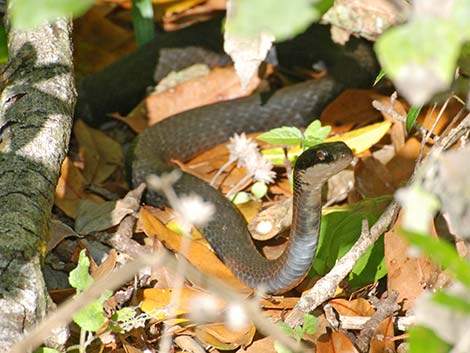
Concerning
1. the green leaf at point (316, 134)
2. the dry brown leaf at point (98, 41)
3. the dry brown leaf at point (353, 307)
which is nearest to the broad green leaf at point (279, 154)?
the green leaf at point (316, 134)

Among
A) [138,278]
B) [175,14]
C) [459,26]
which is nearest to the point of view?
[459,26]

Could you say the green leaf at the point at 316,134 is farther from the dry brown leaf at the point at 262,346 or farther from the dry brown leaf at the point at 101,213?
the dry brown leaf at the point at 262,346

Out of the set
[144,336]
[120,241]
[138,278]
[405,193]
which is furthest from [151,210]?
[405,193]

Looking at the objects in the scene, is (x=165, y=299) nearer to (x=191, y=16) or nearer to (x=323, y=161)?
(x=323, y=161)

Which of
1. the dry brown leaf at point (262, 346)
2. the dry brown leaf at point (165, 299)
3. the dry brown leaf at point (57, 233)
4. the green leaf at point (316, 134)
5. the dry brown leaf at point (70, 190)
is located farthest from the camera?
the dry brown leaf at point (70, 190)

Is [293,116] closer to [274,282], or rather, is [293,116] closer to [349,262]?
[274,282]

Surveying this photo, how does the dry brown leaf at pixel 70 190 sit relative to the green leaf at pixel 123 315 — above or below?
below

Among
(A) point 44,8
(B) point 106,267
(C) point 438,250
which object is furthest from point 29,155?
(C) point 438,250
